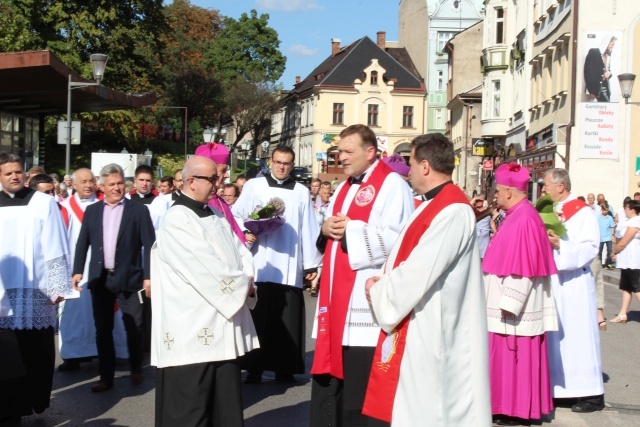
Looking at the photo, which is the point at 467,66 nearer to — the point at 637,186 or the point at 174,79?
the point at 174,79

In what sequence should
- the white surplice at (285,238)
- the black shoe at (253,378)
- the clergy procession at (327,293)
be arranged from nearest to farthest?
the clergy procession at (327,293), the white surplice at (285,238), the black shoe at (253,378)

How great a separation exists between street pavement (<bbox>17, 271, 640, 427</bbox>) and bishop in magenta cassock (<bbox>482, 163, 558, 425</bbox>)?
421 millimetres

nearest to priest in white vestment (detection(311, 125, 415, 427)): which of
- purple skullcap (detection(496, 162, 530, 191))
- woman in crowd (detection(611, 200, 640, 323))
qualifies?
purple skullcap (detection(496, 162, 530, 191))

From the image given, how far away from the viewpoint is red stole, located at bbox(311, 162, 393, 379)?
6.27 meters

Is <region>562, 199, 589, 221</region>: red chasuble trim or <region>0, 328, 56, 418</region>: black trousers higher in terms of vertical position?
<region>562, 199, 589, 221</region>: red chasuble trim

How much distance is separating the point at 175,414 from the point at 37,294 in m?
2.07

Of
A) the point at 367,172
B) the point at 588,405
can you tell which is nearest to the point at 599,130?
the point at 588,405

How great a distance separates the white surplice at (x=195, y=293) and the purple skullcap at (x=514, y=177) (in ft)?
8.67

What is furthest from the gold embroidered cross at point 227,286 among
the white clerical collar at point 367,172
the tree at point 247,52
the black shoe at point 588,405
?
the tree at point 247,52

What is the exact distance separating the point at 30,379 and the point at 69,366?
243 centimetres

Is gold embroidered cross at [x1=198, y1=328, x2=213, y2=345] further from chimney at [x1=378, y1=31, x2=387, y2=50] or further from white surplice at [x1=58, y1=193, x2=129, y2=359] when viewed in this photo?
chimney at [x1=378, y1=31, x2=387, y2=50]

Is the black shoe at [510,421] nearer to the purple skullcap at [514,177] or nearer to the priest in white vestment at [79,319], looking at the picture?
the purple skullcap at [514,177]

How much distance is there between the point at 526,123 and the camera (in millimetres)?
40594

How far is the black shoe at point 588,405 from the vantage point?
8.26 metres
